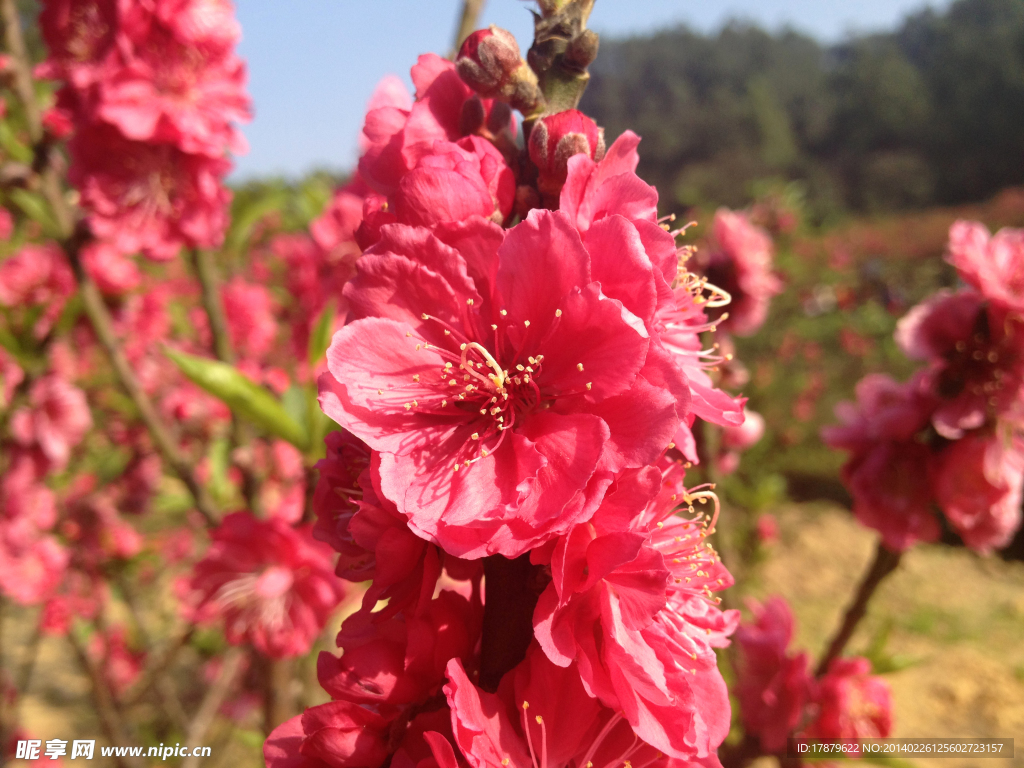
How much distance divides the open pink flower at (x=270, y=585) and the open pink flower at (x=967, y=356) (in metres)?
1.53

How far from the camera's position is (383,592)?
72cm

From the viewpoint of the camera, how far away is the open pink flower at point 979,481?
1485 mm

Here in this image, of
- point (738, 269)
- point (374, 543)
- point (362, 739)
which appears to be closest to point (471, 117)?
point (374, 543)

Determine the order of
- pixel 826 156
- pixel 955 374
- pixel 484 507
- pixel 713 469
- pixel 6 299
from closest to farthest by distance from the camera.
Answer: pixel 484 507
pixel 955 374
pixel 713 469
pixel 6 299
pixel 826 156

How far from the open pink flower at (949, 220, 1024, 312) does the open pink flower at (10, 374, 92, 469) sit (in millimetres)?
3185

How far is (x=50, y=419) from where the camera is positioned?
8.71 ft

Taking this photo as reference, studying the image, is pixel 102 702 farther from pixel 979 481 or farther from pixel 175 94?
pixel 979 481

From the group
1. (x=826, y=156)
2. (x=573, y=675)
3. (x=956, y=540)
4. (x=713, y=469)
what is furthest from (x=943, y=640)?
(x=826, y=156)

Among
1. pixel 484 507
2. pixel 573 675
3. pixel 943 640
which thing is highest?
pixel 484 507

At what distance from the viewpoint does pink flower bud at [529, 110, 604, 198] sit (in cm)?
74

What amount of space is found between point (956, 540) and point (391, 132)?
8883mm

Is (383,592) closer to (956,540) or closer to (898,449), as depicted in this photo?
(898,449)

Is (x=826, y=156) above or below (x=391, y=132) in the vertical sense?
above

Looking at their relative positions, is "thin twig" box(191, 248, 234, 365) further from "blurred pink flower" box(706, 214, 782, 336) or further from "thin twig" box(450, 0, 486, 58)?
"blurred pink flower" box(706, 214, 782, 336)
